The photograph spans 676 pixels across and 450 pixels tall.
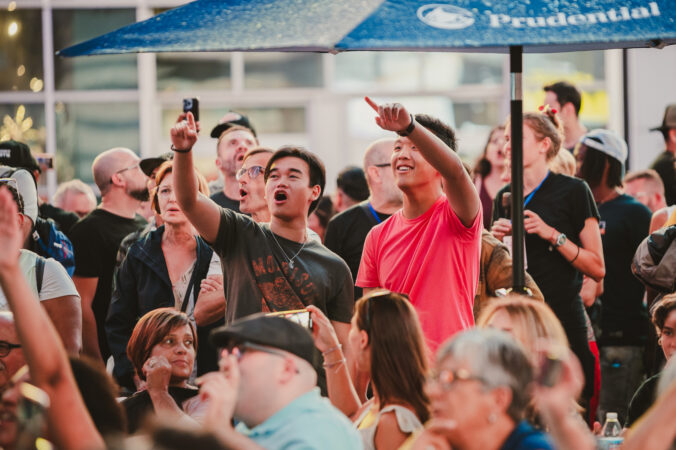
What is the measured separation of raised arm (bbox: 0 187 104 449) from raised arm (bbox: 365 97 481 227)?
4.70 feet

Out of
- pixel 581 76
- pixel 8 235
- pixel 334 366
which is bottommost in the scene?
pixel 334 366

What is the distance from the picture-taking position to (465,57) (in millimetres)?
11734

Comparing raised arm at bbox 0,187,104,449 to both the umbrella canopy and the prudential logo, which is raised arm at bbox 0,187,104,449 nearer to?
the umbrella canopy

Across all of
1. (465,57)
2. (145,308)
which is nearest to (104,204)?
(145,308)

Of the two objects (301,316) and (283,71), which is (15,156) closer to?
(301,316)

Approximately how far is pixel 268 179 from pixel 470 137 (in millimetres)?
7396

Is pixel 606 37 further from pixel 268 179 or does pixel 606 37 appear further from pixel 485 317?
→ pixel 268 179

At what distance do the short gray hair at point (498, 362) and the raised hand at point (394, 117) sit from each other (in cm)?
108

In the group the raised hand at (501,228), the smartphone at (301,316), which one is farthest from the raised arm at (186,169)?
the raised hand at (501,228)

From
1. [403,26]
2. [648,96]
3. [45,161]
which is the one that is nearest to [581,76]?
[648,96]

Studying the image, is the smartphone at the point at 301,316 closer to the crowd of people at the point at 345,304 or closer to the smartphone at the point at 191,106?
the crowd of people at the point at 345,304

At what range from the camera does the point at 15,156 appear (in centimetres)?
621

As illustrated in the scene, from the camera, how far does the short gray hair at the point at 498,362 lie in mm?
2703

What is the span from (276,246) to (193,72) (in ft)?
25.5
